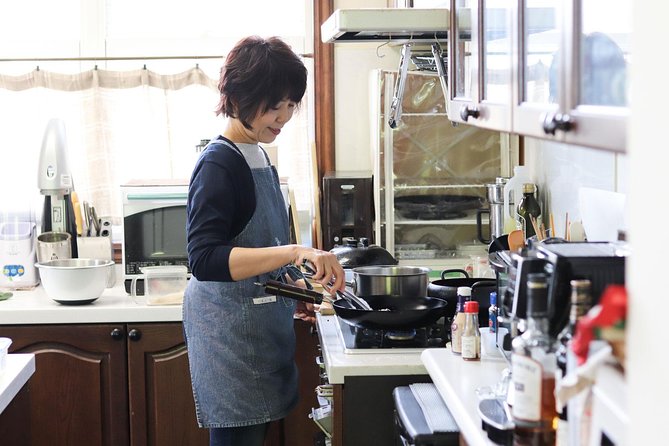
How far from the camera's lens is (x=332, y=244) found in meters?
3.75

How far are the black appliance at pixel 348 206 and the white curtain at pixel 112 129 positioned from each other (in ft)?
1.23

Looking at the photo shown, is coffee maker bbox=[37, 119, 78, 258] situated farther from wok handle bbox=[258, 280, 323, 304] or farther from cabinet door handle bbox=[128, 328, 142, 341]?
wok handle bbox=[258, 280, 323, 304]

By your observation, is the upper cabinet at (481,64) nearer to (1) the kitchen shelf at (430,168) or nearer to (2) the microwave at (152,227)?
(1) the kitchen shelf at (430,168)

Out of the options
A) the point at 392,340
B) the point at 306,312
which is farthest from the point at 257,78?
the point at 306,312

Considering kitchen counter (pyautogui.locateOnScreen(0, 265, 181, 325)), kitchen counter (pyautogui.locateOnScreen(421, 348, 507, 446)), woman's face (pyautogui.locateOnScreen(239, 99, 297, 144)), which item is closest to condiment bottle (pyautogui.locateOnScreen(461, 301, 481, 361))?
kitchen counter (pyautogui.locateOnScreen(421, 348, 507, 446))

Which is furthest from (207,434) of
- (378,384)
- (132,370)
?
(378,384)

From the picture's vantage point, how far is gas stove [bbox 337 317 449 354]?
99.0 inches

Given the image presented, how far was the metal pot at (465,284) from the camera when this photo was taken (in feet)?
8.52

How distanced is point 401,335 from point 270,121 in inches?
25.7

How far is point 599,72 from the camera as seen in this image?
1280 mm

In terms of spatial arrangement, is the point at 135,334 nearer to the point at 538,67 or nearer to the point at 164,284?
the point at 164,284

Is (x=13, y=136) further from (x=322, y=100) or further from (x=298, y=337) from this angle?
(x=298, y=337)

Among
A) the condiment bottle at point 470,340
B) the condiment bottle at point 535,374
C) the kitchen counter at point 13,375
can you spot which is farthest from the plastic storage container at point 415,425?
the kitchen counter at point 13,375

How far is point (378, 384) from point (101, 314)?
4.29 ft
